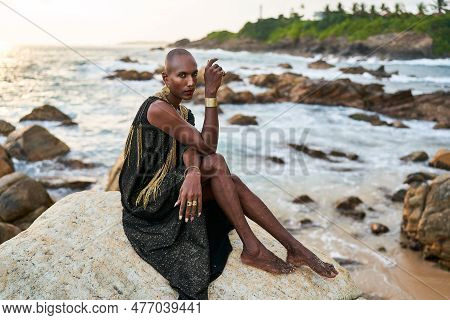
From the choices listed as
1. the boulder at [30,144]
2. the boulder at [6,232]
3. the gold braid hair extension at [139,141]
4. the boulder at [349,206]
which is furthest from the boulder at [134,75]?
the gold braid hair extension at [139,141]

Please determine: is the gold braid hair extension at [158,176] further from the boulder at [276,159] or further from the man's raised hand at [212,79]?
the boulder at [276,159]

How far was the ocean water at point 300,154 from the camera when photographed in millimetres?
8422

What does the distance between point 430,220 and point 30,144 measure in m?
10.1

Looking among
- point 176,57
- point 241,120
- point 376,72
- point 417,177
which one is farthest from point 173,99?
point 376,72

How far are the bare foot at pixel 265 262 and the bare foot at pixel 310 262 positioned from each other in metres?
0.08

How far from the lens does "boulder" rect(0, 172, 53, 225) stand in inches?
321

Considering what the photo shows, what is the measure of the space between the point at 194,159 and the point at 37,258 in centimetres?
157

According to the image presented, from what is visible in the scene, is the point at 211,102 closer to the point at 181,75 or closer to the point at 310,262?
the point at 181,75

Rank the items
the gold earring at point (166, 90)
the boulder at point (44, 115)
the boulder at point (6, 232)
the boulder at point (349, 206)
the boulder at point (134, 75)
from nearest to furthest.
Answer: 1. the gold earring at point (166, 90)
2. the boulder at point (6, 232)
3. the boulder at point (349, 206)
4. the boulder at point (44, 115)
5. the boulder at point (134, 75)

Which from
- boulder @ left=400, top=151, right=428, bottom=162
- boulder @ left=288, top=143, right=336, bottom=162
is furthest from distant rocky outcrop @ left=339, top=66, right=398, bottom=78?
boulder @ left=400, top=151, right=428, bottom=162

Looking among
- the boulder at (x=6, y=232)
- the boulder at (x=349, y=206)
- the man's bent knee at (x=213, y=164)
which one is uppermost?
the man's bent knee at (x=213, y=164)

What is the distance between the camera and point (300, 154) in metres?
14.2

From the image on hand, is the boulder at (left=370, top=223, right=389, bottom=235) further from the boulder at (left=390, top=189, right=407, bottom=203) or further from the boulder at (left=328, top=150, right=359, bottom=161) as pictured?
the boulder at (left=328, top=150, right=359, bottom=161)

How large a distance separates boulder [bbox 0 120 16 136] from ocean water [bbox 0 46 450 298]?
96 centimetres
